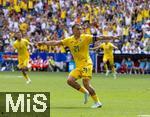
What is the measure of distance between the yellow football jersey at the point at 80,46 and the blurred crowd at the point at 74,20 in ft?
89.1

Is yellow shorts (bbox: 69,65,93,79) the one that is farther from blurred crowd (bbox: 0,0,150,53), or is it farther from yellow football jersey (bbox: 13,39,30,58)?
blurred crowd (bbox: 0,0,150,53)

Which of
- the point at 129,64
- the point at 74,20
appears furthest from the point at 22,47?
the point at 74,20

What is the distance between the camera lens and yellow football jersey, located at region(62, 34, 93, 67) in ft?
61.9

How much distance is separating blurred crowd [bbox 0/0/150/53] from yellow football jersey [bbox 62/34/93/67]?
2717 cm

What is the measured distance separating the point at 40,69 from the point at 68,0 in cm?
751

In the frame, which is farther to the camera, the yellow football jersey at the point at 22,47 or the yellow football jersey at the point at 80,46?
the yellow football jersey at the point at 22,47

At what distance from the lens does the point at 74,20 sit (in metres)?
50.3

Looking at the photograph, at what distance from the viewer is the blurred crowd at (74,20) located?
157 feet

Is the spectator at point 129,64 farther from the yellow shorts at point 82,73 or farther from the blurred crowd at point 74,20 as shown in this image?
the yellow shorts at point 82,73

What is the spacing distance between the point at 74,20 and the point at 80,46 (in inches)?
1243

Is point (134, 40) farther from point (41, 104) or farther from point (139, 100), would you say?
point (41, 104)
